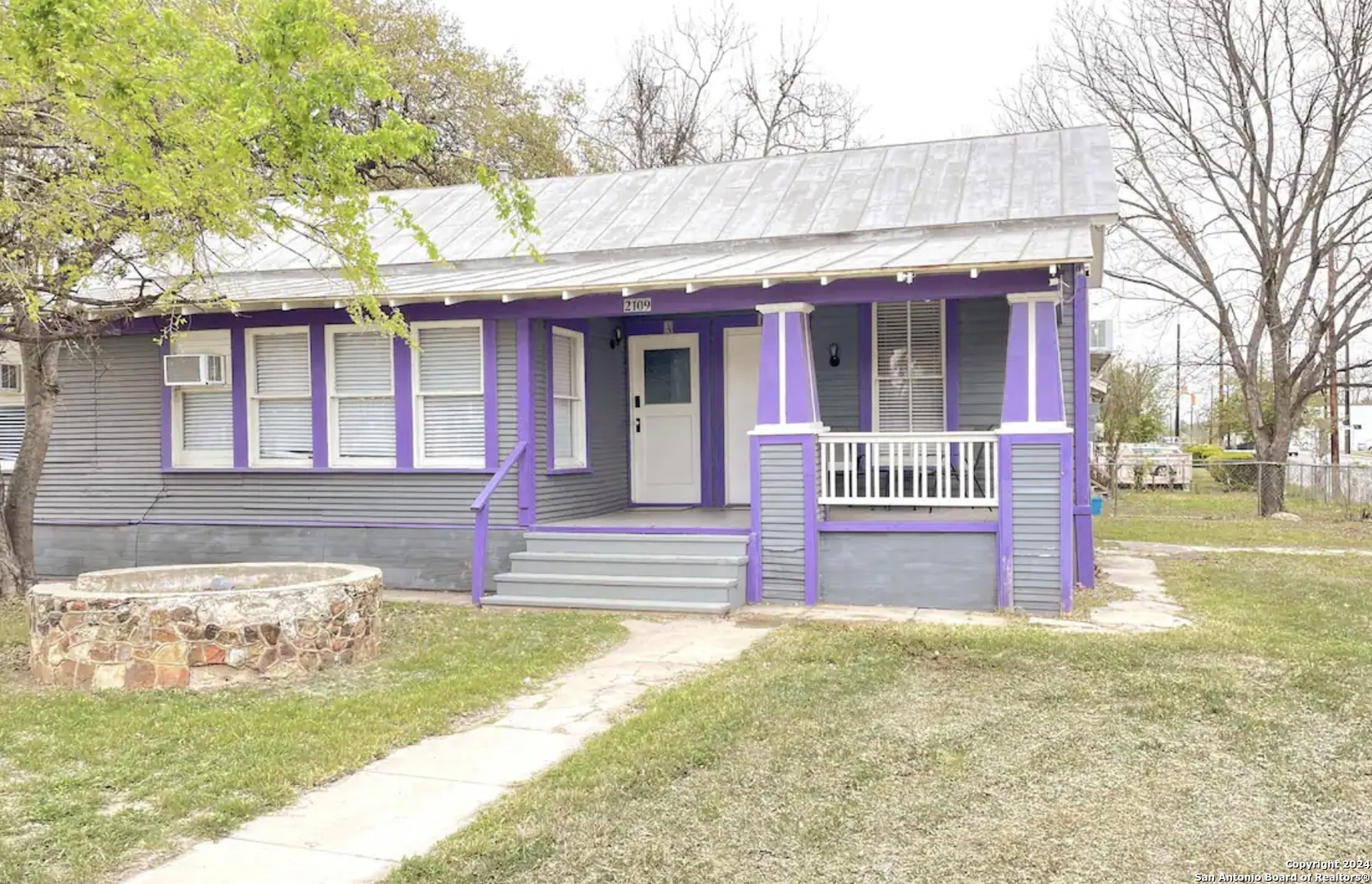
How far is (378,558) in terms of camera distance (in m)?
10.2

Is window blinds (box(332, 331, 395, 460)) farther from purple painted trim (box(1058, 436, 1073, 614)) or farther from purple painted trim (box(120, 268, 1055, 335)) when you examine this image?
purple painted trim (box(1058, 436, 1073, 614))

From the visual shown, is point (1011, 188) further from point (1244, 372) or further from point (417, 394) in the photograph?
point (1244, 372)

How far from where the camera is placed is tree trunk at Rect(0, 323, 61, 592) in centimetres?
922

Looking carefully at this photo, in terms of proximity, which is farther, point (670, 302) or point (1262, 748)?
point (670, 302)

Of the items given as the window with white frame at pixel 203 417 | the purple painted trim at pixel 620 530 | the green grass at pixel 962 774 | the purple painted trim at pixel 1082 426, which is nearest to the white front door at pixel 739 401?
the purple painted trim at pixel 620 530

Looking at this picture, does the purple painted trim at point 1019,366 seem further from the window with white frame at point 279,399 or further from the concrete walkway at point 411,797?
the window with white frame at point 279,399

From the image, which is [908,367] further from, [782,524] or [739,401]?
[782,524]

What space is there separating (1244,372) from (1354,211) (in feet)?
11.3

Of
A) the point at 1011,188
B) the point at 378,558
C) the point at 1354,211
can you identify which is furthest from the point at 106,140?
the point at 1354,211

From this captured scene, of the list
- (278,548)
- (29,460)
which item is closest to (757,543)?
(278,548)

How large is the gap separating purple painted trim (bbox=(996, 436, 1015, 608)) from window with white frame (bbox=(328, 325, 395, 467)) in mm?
5512

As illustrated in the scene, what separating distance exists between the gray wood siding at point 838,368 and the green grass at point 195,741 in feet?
13.1

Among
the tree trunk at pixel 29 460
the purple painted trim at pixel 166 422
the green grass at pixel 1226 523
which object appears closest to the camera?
the tree trunk at pixel 29 460

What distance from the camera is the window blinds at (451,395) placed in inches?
392
